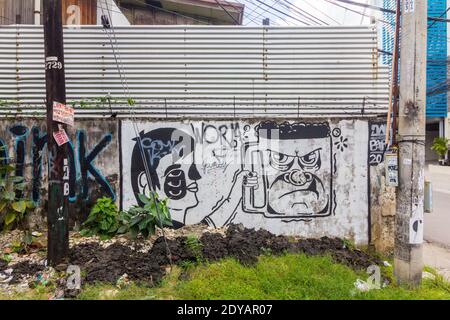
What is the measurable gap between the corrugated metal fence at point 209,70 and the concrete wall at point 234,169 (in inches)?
14.6

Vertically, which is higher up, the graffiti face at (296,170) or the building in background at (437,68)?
the building in background at (437,68)

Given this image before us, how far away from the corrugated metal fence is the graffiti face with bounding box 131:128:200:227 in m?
0.48

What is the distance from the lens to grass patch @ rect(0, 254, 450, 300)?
11.5 feet

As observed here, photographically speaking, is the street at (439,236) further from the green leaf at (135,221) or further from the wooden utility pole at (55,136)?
the wooden utility pole at (55,136)

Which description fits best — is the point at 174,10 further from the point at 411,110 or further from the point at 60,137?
the point at 411,110

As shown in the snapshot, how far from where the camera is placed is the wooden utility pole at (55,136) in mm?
4094

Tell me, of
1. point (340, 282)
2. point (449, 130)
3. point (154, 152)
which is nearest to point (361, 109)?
point (340, 282)

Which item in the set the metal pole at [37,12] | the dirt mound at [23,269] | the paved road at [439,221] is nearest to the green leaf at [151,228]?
the dirt mound at [23,269]

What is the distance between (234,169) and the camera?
524 centimetres

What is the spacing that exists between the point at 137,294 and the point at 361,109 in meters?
4.38

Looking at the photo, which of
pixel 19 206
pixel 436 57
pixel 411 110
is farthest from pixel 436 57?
pixel 19 206

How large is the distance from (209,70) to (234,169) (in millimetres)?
1749
